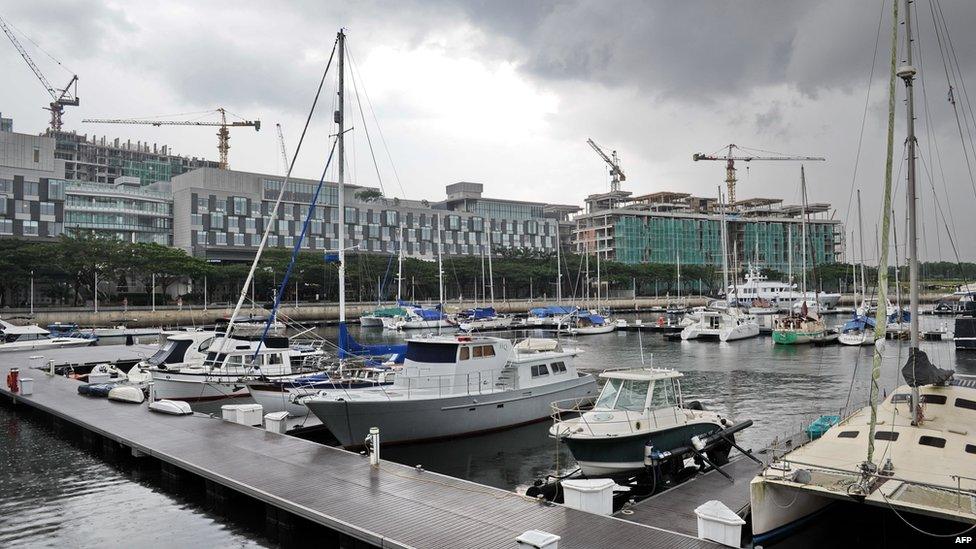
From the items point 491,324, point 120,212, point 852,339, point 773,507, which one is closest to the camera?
point 773,507

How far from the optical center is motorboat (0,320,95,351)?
57406 mm

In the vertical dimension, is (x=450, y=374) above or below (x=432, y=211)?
below

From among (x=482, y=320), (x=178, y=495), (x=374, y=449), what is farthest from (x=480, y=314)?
(x=374, y=449)

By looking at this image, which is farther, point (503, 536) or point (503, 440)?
point (503, 440)

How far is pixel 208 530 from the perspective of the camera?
54.4 ft

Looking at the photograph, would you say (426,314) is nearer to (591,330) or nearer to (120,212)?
(591,330)

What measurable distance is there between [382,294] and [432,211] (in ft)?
151

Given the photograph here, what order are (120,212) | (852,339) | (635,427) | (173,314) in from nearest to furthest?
1. (635,427)
2. (852,339)
3. (173,314)
4. (120,212)

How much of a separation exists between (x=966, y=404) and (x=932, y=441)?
199 centimetres

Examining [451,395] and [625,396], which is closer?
[625,396]

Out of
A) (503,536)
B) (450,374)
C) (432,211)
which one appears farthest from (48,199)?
(503,536)

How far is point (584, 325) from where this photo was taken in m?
93.8

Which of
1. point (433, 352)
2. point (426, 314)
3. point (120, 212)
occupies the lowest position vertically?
point (426, 314)

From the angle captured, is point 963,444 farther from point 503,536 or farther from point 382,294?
point 382,294
